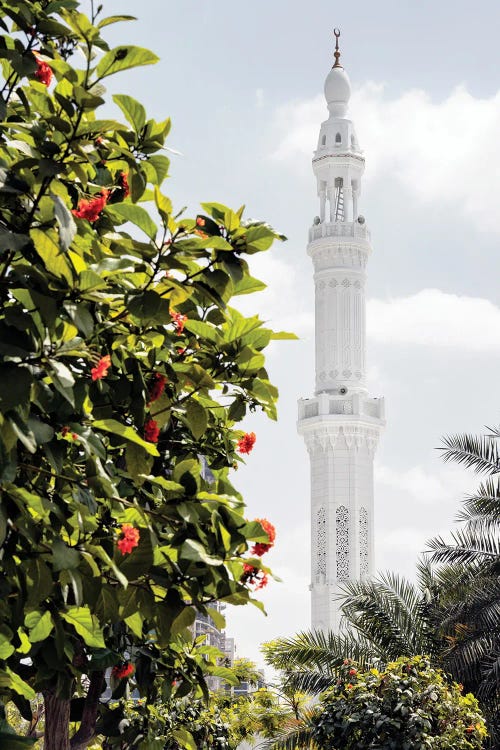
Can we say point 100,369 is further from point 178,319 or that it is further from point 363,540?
point 363,540

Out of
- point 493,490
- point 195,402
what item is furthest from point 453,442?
point 195,402

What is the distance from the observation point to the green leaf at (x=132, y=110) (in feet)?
13.6

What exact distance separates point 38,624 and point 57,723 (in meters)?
3.42

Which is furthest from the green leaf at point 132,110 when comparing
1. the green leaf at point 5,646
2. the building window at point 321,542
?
the building window at point 321,542

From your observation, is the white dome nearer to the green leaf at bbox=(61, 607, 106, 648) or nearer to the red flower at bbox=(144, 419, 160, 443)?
the red flower at bbox=(144, 419, 160, 443)

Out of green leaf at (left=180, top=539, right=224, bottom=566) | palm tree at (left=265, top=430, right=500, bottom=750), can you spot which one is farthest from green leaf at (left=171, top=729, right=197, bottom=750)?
palm tree at (left=265, top=430, right=500, bottom=750)

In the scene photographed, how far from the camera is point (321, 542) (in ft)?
151

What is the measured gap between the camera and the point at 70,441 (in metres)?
4.30

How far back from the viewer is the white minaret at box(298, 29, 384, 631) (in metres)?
45.6

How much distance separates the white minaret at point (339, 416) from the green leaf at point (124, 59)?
41.4m

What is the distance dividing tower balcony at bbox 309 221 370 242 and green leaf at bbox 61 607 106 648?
43238 millimetres

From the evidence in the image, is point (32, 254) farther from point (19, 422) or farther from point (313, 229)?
point (313, 229)

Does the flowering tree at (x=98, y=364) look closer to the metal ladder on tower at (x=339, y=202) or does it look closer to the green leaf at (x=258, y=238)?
the green leaf at (x=258, y=238)

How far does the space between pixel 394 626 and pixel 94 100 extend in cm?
1735
